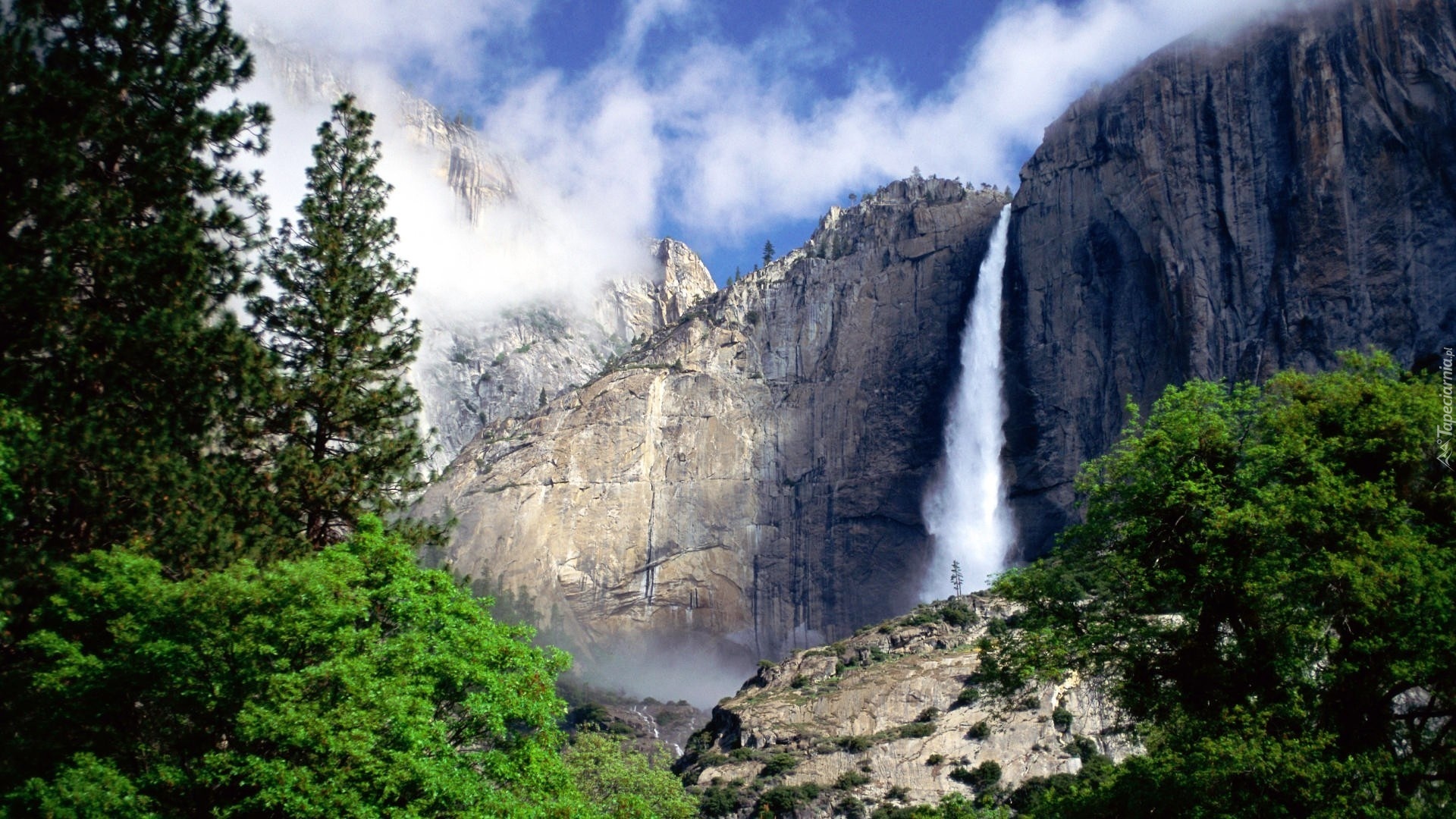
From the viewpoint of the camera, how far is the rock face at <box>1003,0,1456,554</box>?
210ft

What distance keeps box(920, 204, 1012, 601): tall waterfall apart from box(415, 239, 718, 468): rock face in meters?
53.3

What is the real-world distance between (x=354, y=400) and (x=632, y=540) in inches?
2939

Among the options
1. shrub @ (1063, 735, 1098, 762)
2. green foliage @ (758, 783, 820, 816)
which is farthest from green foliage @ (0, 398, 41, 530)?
shrub @ (1063, 735, 1098, 762)

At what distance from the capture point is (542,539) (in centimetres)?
9838

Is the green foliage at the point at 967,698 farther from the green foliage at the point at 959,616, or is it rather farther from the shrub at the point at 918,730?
the green foliage at the point at 959,616

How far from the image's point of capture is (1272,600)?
1895 centimetres

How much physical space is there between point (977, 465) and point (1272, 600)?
7060 centimetres

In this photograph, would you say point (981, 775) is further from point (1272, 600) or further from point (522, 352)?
point (522, 352)

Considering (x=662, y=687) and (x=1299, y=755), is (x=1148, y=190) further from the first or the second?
(x=1299, y=755)

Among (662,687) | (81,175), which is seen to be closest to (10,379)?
(81,175)

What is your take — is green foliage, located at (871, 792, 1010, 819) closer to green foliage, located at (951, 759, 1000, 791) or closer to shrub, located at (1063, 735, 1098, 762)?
green foliage, located at (951, 759, 1000, 791)

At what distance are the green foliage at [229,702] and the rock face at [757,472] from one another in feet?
251

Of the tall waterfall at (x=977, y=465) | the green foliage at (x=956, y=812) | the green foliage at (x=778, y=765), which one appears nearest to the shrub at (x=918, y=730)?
the green foliage at (x=778, y=765)

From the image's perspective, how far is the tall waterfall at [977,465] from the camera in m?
86.9
